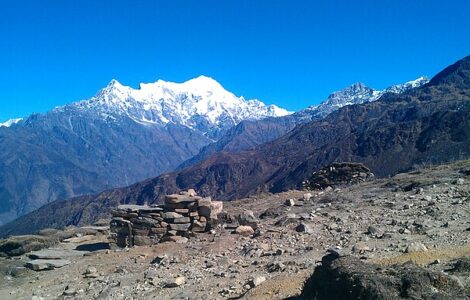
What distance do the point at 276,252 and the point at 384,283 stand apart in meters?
8.21

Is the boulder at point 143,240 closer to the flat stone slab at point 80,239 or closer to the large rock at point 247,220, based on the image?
the large rock at point 247,220

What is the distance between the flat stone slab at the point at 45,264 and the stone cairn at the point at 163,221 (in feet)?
8.91

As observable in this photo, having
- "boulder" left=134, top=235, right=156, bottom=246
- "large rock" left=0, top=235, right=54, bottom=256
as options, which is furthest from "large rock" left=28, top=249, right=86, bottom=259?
"boulder" left=134, top=235, right=156, bottom=246

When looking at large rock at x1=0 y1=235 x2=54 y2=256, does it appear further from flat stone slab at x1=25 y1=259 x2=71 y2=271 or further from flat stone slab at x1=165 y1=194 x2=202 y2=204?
flat stone slab at x1=165 y1=194 x2=202 y2=204

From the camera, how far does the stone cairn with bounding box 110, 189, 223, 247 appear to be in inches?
863

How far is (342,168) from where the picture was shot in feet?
124

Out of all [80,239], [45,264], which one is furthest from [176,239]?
[80,239]

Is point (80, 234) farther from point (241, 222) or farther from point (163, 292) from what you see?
point (163, 292)

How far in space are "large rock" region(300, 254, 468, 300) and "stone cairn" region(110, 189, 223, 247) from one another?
13384 mm

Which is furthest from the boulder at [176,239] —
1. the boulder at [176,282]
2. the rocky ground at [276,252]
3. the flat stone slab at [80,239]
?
the flat stone slab at [80,239]

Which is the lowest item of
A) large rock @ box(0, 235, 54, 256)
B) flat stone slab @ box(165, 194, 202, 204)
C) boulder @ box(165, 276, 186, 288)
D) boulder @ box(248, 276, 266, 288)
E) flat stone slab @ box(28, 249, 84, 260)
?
boulder @ box(248, 276, 266, 288)

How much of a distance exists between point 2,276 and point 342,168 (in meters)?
26.0

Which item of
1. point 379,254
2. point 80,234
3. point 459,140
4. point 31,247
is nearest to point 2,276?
point 31,247

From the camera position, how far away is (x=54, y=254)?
22.2 meters
